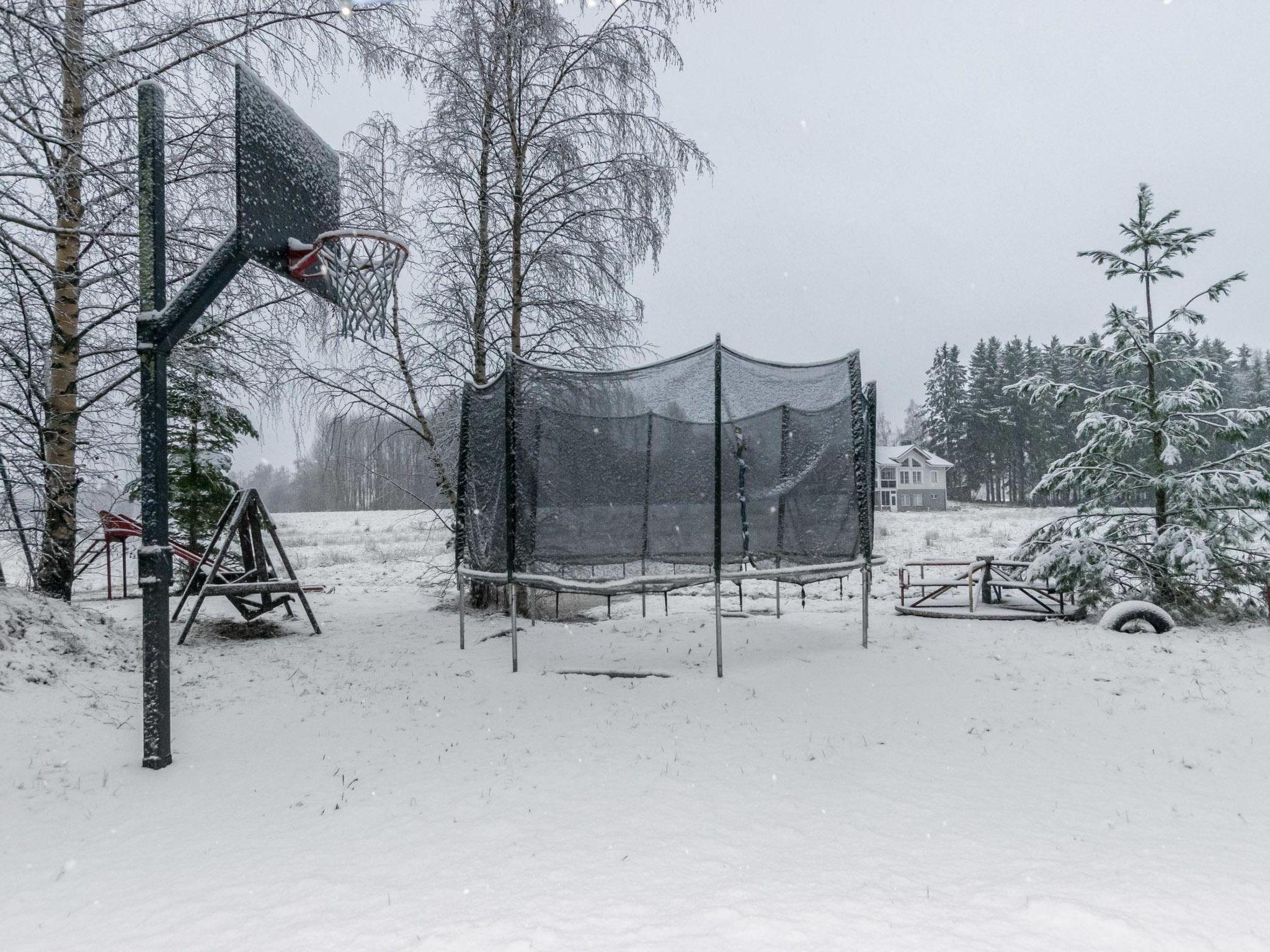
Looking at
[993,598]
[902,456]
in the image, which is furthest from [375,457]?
[902,456]

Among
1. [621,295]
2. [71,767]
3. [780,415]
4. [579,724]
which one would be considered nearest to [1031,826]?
[579,724]

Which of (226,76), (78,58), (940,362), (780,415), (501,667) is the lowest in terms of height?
(501,667)

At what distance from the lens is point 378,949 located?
212cm

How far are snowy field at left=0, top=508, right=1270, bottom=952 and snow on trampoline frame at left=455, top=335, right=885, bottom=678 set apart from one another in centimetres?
76

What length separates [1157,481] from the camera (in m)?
8.32

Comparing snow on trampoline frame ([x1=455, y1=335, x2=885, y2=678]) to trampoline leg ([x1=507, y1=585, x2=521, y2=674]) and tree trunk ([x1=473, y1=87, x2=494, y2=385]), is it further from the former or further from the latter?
tree trunk ([x1=473, y1=87, x2=494, y2=385])

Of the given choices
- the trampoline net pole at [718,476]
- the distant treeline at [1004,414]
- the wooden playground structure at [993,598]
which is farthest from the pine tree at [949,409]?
the trampoline net pole at [718,476]

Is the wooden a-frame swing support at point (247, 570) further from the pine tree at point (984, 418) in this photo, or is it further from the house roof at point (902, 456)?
the pine tree at point (984, 418)

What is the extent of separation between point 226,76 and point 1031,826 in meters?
7.94

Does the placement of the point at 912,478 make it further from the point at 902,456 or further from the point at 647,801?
the point at 647,801

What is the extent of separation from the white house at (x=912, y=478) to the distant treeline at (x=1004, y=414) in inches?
155

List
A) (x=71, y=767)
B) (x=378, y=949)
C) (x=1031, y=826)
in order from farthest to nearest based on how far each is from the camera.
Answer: (x=71, y=767) → (x=1031, y=826) → (x=378, y=949)

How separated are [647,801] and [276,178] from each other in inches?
171

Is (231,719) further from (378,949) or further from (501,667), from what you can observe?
(378,949)
